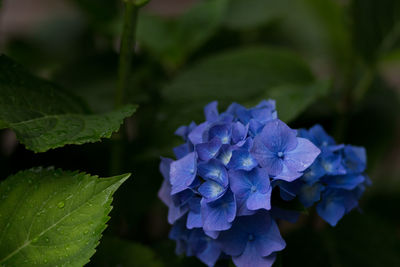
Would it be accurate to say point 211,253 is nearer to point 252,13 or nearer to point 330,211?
point 330,211

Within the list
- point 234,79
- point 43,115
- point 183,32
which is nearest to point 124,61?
point 43,115

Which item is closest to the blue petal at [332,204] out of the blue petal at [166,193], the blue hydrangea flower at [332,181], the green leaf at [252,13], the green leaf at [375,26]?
the blue hydrangea flower at [332,181]

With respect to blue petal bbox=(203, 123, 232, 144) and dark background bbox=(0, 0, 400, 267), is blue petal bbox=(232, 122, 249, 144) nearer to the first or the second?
blue petal bbox=(203, 123, 232, 144)

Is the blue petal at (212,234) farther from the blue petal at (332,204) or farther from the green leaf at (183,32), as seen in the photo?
the green leaf at (183,32)

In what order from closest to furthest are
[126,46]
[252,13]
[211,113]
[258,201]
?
[258,201] < [211,113] < [126,46] < [252,13]

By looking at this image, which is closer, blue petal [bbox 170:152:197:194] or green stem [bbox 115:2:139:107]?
blue petal [bbox 170:152:197:194]

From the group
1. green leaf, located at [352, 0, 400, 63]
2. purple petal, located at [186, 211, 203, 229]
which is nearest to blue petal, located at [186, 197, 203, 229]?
purple petal, located at [186, 211, 203, 229]

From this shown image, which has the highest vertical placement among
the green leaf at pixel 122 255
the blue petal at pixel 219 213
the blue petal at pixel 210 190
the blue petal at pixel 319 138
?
the blue petal at pixel 319 138
